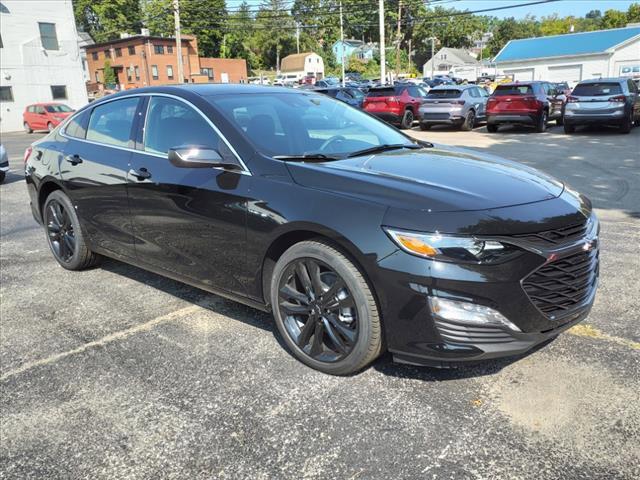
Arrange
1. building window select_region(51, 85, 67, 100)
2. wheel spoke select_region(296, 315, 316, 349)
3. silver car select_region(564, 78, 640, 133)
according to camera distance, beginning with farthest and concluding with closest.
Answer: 1. building window select_region(51, 85, 67, 100)
2. silver car select_region(564, 78, 640, 133)
3. wheel spoke select_region(296, 315, 316, 349)

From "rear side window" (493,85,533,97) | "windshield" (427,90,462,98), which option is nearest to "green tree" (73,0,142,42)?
"windshield" (427,90,462,98)

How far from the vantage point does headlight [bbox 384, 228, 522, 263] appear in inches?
104

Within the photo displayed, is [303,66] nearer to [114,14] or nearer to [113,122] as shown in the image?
[114,14]

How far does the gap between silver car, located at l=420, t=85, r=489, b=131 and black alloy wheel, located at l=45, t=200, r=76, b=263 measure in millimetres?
16181

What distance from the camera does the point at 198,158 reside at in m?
3.35

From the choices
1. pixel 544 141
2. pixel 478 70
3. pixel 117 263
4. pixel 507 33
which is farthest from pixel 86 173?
pixel 507 33

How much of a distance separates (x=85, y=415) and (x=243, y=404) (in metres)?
0.82

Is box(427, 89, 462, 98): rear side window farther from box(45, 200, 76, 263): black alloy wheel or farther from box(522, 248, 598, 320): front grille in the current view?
box(522, 248, 598, 320): front grille

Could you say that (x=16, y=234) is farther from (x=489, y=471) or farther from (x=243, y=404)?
(x=489, y=471)

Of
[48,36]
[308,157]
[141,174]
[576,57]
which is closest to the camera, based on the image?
[308,157]

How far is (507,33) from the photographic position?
123688 mm

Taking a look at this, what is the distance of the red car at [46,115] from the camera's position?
2741 centimetres

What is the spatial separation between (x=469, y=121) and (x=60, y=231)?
56.3ft

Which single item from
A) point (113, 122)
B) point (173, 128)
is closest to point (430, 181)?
point (173, 128)
